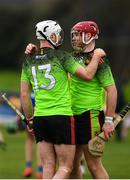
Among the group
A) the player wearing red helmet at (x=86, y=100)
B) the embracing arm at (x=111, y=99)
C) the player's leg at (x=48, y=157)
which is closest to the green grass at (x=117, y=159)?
the player wearing red helmet at (x=86, y=100)

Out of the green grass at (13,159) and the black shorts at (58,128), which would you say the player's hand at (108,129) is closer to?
the black shorts at (58,128)

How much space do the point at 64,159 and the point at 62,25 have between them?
3910 cm

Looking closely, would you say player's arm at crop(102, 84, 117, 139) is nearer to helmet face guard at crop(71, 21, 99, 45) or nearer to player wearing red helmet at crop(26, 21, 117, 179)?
player wearing red helmet at crop(26, 21, 117, 179)

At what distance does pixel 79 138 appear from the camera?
39.8 feet

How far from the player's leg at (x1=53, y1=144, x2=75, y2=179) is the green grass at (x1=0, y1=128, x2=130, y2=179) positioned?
3.86m

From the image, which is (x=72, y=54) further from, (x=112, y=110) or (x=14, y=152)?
(x=14, y=152)

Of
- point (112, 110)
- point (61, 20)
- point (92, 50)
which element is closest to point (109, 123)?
point (112, 110)

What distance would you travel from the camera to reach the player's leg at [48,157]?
39.3 ft

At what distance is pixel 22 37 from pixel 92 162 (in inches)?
1831

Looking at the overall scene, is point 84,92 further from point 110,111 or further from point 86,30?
point 86,30

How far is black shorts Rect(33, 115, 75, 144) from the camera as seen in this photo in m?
11.8

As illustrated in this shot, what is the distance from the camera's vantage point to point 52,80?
11.9 metres

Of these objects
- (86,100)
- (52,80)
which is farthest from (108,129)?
(52,80)

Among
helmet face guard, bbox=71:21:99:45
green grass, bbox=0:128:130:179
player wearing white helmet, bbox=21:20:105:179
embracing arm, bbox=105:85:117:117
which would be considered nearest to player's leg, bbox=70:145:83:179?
player wearing white helmet, bbox=21:20:105:179
